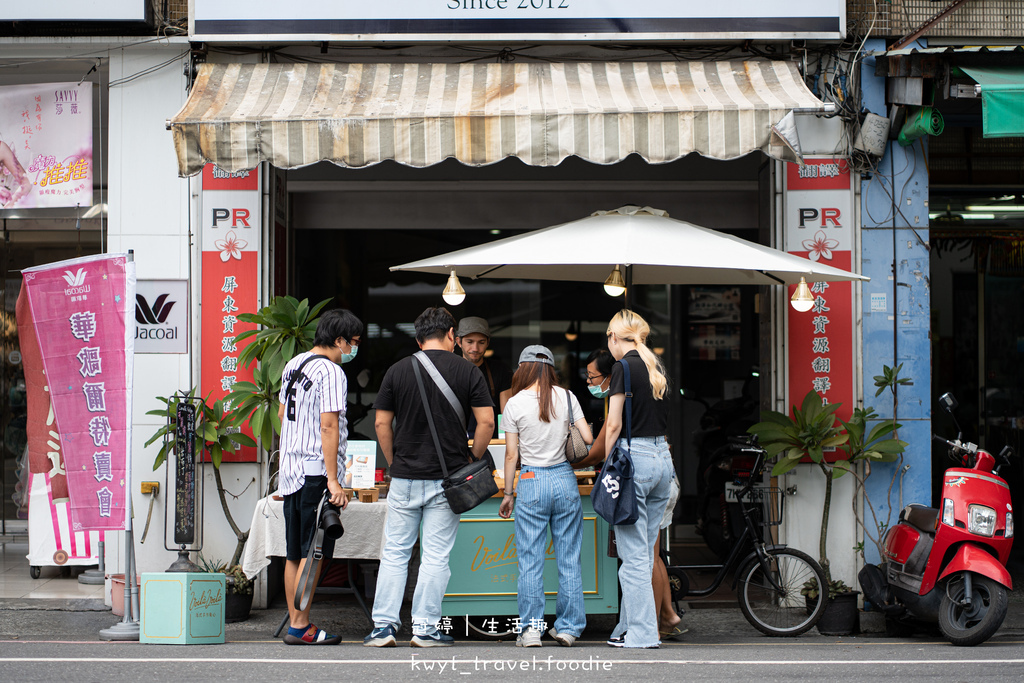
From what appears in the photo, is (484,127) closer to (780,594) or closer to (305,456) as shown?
(305,456)

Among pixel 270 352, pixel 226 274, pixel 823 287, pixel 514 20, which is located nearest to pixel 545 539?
pixel 270 352

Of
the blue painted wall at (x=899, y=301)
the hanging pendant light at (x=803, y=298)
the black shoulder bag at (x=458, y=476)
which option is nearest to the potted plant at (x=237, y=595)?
the black shoulder bag at (x=458, y=476)

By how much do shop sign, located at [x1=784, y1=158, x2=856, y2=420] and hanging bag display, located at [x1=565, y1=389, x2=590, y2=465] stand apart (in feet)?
7.33

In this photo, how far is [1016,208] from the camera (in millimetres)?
8922

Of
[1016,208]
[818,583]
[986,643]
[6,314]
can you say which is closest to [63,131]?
[6,314]

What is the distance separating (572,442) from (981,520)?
8.39 ft

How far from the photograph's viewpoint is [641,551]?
540cm

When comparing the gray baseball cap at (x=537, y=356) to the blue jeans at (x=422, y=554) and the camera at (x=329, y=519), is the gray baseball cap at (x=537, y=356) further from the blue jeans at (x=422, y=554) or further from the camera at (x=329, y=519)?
the camera at (x=329, y=519)

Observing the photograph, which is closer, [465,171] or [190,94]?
[190,94]

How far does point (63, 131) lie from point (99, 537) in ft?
10.8

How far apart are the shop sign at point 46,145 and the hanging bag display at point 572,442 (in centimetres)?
448

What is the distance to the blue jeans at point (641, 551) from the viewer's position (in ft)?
17.6

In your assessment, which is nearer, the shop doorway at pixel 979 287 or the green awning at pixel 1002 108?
the green awning at pixel 1002 108

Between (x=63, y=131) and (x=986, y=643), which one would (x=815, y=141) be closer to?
(x=986, y=643)
